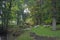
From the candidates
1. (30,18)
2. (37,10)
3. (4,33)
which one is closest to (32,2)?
(37,10)

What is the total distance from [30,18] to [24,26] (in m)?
1.30

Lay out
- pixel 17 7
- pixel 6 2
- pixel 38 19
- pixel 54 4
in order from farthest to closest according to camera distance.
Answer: pixel 38 19
pixel 17 7
pixel 6 2
pixel 54 4

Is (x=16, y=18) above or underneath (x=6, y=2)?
underneath

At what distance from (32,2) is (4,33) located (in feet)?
14.3

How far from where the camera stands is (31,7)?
741 inches

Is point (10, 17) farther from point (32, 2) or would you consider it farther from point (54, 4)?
point (54, 4)

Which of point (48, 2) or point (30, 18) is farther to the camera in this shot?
point (30, 18)

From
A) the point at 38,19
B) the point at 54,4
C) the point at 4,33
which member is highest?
the point at 54,4

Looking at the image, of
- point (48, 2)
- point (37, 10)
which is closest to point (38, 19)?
point (37, 10)

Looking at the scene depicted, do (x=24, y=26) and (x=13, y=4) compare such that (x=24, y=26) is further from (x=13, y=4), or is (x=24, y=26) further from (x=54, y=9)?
(x=54, y=9)

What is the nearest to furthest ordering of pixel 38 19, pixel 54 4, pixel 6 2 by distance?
pixel 54 4, pixel 6 2, pixel 38 19

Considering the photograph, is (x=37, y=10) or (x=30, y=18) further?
(x=30, y=18)

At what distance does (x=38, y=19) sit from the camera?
61.7 ft

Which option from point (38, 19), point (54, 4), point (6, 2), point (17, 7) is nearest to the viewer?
point (54, 4)
